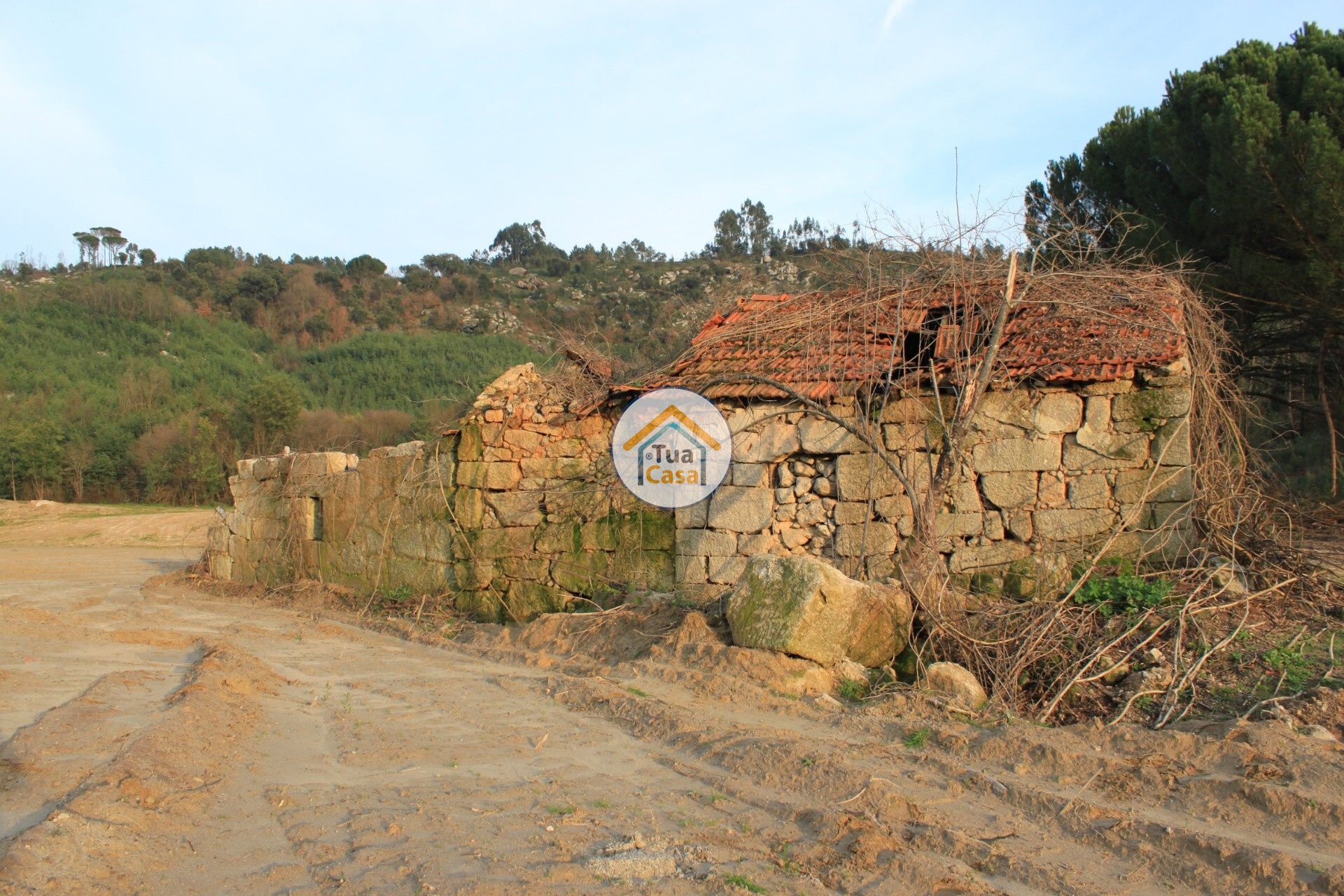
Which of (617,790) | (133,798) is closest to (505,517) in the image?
(617,790)

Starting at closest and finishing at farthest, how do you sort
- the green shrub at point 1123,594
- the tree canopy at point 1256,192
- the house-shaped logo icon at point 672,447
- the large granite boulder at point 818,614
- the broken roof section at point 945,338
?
the large granite boulder at point 818,614
the green shrub at point 1123,594
the broken roof section at point 945,338
the house-shaped logo icon at point 672,447
the tree canopy at point 1256,192

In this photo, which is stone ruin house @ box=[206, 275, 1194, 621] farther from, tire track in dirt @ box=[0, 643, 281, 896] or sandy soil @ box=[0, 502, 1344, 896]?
tire track in dirt @ box=[0, 643, 281, 896]

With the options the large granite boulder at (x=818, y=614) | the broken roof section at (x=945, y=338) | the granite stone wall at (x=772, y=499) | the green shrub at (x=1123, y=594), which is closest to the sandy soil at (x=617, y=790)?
the large granite boulder at (x=818, y=614)

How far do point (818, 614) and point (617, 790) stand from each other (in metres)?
2.44

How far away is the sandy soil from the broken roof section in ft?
8.92

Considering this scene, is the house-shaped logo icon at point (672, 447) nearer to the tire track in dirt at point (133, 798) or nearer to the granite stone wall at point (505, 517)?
the granite stone wall at point (505, 517)

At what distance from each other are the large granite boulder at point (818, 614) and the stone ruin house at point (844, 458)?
115 centimetres

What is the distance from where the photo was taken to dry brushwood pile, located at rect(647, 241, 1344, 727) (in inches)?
228

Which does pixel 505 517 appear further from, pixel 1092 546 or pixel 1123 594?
pixel 1123 594

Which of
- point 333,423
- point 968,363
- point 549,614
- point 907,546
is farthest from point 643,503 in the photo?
point 333,423

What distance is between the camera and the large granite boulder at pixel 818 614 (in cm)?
628

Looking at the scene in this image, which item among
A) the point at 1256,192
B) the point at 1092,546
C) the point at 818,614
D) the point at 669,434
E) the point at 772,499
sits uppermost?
the point at 1256,192

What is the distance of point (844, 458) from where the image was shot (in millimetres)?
7855

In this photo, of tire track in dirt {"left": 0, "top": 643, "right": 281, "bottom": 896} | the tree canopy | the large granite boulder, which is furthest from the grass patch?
the tree canopy
